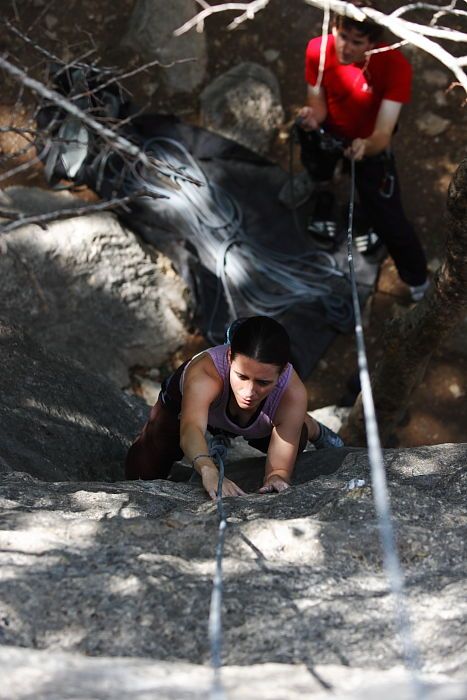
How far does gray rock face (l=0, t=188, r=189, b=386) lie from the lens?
196 inches

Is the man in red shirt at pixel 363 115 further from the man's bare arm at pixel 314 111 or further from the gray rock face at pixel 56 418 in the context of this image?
the gray rock face at pixel 56 418

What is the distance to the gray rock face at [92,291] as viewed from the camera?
4.98m

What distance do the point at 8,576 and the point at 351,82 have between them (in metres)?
3.26

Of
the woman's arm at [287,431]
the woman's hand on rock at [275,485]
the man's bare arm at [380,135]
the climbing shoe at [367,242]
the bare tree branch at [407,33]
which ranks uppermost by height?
the bare tree branch at [407,33]

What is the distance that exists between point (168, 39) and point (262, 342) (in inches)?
159

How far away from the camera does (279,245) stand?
5.80 metres

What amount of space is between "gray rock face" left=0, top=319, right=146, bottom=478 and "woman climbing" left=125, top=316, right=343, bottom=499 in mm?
289

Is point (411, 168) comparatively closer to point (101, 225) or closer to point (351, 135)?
point (351, 135)

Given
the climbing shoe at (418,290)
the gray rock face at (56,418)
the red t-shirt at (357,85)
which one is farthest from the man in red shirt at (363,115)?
the gray rock face at (56,418)

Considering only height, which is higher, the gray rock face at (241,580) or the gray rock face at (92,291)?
the gray rock face at (241,580)

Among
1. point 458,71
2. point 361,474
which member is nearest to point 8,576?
point 361,474

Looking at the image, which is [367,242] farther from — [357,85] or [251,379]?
[251,379]

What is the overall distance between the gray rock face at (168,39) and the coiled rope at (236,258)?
2.10ft

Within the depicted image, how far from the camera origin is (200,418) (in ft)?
9.50
